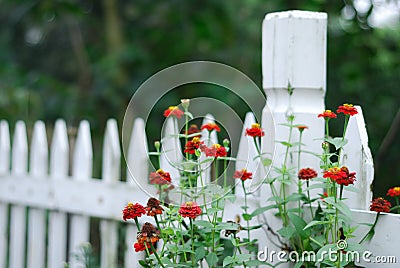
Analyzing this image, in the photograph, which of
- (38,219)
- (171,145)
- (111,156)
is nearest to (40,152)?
(38,219)

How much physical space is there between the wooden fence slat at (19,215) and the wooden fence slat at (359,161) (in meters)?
1.61

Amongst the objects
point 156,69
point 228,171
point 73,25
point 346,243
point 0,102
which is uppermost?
point 73,25

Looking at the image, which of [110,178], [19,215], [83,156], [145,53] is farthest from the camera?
[145,53]

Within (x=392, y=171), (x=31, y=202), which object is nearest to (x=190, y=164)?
(x=31, y=202)

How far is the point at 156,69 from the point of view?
14.2 feet

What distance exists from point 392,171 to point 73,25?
9.76 ft

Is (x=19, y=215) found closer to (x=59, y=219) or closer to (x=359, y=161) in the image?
(x=59, y=219)

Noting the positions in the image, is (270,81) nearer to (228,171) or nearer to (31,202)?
(228,171)

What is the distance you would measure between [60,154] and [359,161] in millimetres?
1390

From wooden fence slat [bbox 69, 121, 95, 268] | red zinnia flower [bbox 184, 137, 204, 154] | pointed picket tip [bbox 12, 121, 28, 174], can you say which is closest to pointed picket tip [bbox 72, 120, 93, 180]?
wooden fence slat [bbox 69, 121, 95, 268]

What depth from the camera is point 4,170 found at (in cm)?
277

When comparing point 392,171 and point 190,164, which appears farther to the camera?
point 392,171

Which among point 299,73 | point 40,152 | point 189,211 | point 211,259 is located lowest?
point 211,259

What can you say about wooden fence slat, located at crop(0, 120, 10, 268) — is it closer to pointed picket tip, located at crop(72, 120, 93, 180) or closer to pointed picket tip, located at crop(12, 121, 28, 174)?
pointed picket tip, located at crop(12, 121, 28, 174)
